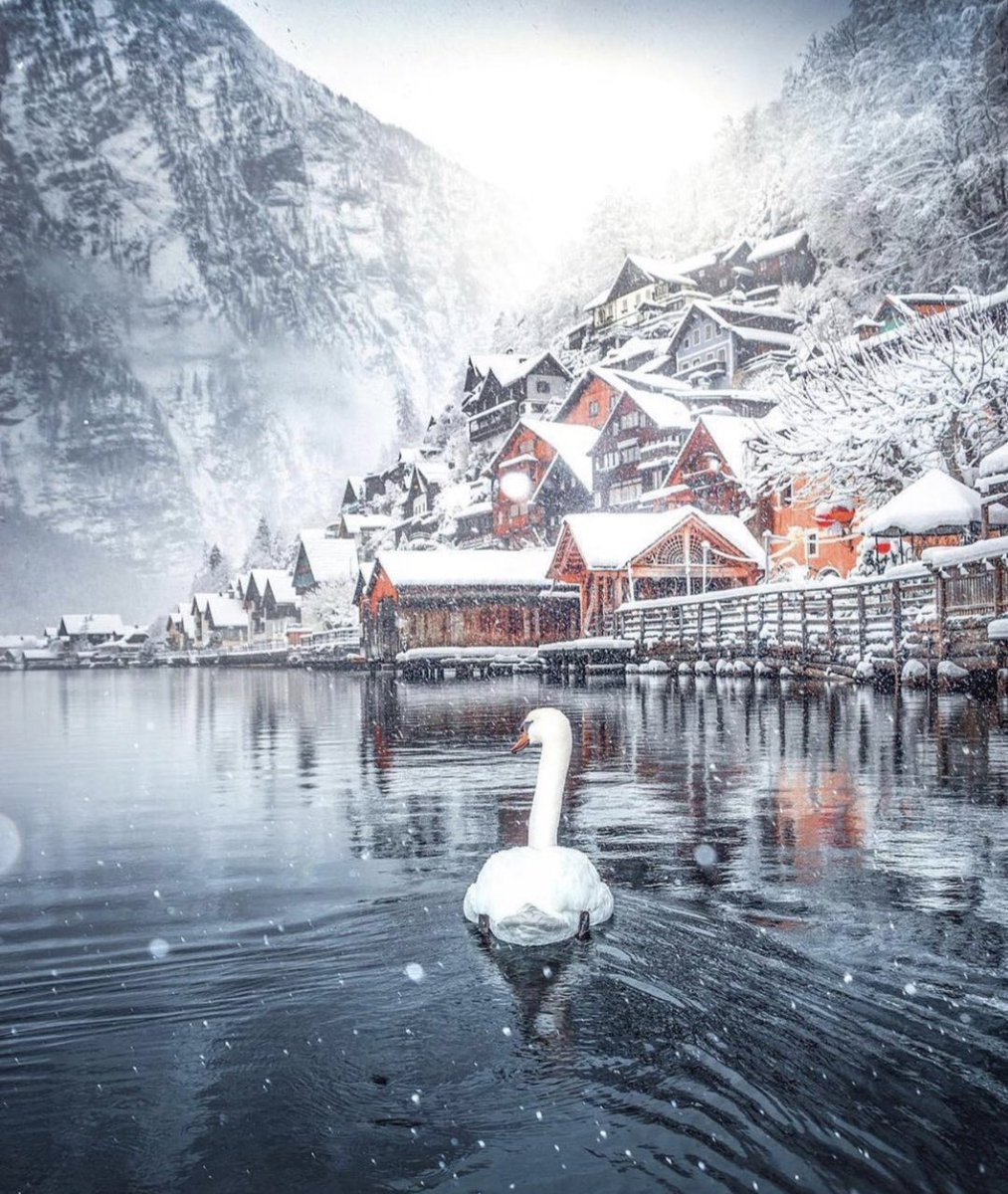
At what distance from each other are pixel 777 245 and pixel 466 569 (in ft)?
123

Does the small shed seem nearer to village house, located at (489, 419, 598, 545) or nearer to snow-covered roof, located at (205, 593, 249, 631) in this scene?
village house, located at (489, 419, 598, 545)

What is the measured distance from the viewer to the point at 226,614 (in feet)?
334

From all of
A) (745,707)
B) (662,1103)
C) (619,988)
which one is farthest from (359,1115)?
(745,707)

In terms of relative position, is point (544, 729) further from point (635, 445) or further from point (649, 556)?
point (635, 445)

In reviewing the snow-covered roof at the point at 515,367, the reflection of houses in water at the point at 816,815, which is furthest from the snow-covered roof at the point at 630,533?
the snow-covered roof at the point at 515,367

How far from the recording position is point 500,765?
11500 millimetres

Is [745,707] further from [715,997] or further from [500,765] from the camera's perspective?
[715,997]

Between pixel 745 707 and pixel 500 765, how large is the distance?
8.55 m

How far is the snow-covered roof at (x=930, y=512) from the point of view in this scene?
2236 centimetres

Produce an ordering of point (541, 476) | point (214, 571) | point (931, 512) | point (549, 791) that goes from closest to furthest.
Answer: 1. point (549, 791)
2. point (931, 512)
3. point (541, 476)
4. point (214, 571)

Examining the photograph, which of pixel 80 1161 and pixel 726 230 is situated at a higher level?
pixel 726 230

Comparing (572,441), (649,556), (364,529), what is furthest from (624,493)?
(364,529)

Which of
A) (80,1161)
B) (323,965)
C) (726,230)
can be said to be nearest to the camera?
(80,1161)

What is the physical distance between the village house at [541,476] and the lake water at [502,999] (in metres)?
51.6
